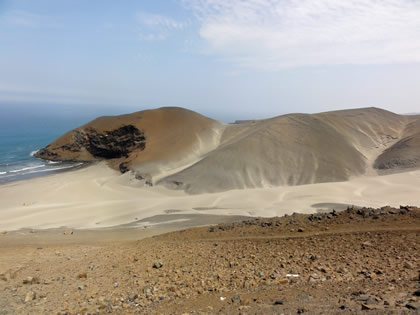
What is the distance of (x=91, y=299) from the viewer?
19.7ft

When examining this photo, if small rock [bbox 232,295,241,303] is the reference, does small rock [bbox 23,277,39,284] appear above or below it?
below

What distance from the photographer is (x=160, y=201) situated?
2109 centimetres

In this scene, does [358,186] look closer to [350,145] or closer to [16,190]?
[350,145]

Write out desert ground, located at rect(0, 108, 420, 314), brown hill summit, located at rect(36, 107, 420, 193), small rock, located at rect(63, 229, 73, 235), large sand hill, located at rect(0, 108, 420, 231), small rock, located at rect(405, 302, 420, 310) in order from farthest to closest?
1. brown hill summit, located at rect(36, 107, 420, 193)
2. large sand hill, located at rect(0, 108, 420, 231)
3. small rock, located at rect(63, 229, 73, 235)
4. desert ground, located at rect(0, 108, 420, 314)
5. small rock, located at rect(405, 302, 420, 310)

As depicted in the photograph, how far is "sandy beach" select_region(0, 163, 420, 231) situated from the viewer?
17.2 meters

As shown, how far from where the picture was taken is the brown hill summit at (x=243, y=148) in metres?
25.9

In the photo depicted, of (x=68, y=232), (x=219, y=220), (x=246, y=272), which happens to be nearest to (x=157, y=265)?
(x=246, y=272)

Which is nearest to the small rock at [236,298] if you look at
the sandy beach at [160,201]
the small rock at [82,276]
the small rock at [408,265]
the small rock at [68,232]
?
the small rock at [408,265]

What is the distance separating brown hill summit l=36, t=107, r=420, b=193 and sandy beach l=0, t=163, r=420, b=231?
6.49ft

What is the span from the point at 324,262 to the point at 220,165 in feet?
65.6

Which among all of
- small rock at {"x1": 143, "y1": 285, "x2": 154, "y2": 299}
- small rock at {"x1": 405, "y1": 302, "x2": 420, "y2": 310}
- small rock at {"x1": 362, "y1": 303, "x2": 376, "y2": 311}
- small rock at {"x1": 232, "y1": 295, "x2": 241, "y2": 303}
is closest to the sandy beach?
small rock at {"x1": 143, "y1": 285, "x2": 154, "y2": 299}

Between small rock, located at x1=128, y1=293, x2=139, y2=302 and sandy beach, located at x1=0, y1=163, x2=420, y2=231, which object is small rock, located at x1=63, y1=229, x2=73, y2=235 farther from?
small rock, located at x1=128, y1=293, x2=139, y2=302

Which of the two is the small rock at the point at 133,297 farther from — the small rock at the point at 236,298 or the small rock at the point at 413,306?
the small rock at the point at 413,306

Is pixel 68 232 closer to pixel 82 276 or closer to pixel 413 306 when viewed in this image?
pixel 82 276
